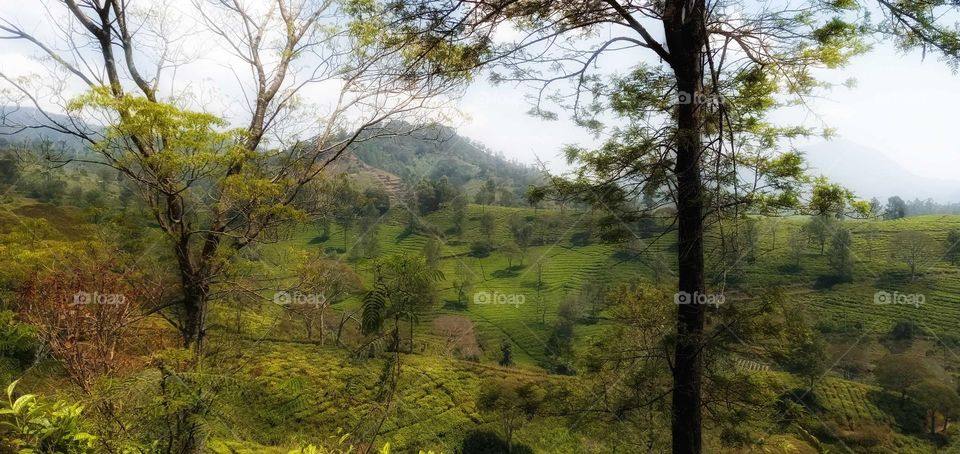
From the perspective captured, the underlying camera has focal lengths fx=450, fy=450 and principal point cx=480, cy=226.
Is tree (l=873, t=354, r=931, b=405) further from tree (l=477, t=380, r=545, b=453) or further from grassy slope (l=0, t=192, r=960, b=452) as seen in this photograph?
tree (l=477, t=380, r=545, b=453)

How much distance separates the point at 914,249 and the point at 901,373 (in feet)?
78.1

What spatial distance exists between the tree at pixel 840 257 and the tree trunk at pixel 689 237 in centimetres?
5477

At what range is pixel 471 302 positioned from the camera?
151 feet

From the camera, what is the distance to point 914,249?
1853 inches

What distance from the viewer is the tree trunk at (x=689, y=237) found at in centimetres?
332

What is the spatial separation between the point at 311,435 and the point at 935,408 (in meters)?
35.9

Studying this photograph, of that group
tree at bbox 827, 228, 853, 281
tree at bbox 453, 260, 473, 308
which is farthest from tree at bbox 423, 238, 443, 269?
tree at bbox 827, 228, 853, 281

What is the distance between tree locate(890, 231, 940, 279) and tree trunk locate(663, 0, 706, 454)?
58.7 metres

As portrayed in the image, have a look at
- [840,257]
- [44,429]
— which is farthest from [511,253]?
[44,429]

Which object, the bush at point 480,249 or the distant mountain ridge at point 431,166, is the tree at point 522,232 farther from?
the distant mountain ridge at point 431,166

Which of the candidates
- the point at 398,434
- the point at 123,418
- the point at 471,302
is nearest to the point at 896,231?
the point at 471,302

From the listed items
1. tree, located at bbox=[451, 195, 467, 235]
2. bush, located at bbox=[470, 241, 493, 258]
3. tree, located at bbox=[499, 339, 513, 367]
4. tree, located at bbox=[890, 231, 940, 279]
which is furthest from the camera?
tree, located at bbox=[451, 195, 467, 235]

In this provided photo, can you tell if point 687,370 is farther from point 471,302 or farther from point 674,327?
point 471,302

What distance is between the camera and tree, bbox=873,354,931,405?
30.3 meters
